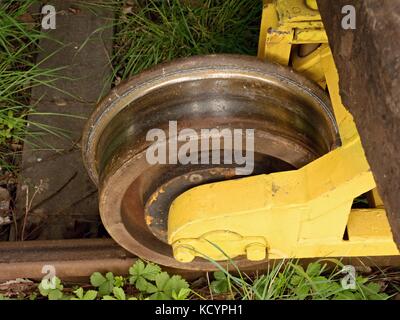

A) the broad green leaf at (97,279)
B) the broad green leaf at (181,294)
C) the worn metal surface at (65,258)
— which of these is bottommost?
the broad green leaf at (181,294)

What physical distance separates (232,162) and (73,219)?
94 centimetres

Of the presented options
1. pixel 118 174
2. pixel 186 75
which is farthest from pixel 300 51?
pixel 118 174

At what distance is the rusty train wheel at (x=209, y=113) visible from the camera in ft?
6.27

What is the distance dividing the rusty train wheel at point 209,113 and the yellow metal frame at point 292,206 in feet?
0.27

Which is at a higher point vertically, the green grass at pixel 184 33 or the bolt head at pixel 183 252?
the green grass at pixel 184 33

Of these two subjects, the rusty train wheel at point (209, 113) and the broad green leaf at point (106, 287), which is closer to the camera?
the rusty train wheel at point (209, 113)

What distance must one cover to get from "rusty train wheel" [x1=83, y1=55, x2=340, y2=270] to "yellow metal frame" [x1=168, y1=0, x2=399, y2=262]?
8cm

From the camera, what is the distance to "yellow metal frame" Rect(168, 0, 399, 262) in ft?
5.95

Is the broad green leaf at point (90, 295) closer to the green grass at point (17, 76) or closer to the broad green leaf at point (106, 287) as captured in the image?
the broad green leaf at point (106, 287)

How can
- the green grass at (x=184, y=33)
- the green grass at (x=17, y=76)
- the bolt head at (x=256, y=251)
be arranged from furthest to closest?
1. the green grass at (x=184, y=33)
2. the green grass at (x=17, y=76)
3. the bolt head at (x=256, y=251)

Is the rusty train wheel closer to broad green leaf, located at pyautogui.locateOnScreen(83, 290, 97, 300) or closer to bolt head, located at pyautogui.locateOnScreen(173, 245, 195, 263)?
bolt head, located at pyautogui.locateOnScreen(173, 245, 195, 263)

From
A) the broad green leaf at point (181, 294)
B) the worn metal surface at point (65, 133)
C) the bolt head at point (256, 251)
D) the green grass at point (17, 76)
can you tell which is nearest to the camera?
the bolt head at point (256, 251)

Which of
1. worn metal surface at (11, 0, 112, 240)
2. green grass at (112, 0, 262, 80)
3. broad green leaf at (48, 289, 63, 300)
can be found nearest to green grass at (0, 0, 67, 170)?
worn metal surface at (11, 0, 112, 240)

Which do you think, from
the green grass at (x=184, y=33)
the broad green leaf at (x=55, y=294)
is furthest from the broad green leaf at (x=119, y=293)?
the green grass at (x=184, y=33)
